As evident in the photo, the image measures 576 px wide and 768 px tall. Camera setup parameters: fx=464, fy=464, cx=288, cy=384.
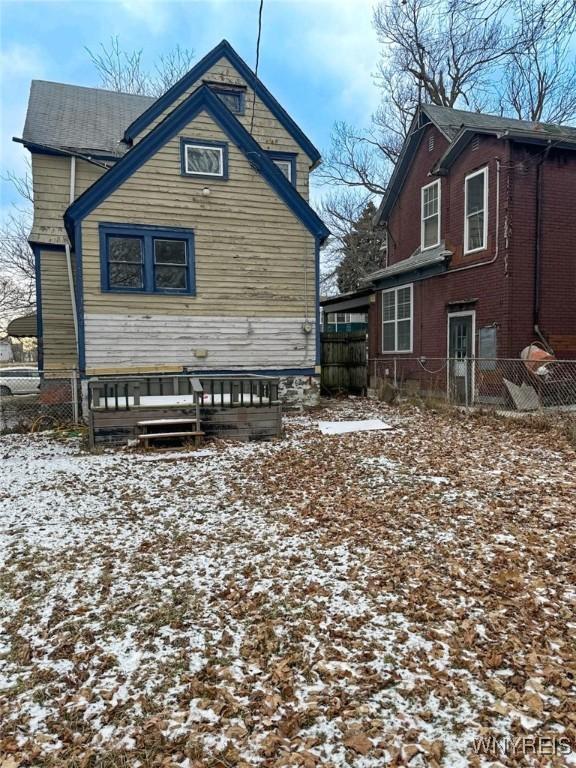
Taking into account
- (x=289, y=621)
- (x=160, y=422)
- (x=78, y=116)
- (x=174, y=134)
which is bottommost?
(x=289, y=621)

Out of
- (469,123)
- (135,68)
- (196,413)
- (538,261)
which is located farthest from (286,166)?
(135,68)

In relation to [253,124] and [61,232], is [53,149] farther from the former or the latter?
[253,124]

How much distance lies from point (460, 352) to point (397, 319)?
307 centimetres

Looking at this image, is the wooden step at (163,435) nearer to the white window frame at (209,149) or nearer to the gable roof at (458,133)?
the white window frame at (209,149)

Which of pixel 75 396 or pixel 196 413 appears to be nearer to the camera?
pixel 196 413

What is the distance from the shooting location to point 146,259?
33.2ft

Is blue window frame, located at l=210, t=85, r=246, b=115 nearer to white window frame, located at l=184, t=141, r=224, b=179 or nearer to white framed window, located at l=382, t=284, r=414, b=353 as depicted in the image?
white window frame, located at l=184, t=141, r=224, b=179

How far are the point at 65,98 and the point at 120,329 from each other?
9.35 meters

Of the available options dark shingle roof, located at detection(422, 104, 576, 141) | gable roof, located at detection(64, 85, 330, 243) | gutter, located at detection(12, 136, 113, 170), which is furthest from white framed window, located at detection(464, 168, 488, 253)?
gutter, located at detection(12, 136, 113, 170)

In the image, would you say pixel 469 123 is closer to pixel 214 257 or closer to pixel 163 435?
pixel 214 257

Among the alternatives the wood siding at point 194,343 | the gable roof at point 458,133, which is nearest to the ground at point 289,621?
the wood siding at point 194,343

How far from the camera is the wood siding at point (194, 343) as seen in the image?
32.4ft

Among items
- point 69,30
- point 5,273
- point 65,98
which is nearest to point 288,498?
point 69,30

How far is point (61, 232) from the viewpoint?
12180mm
